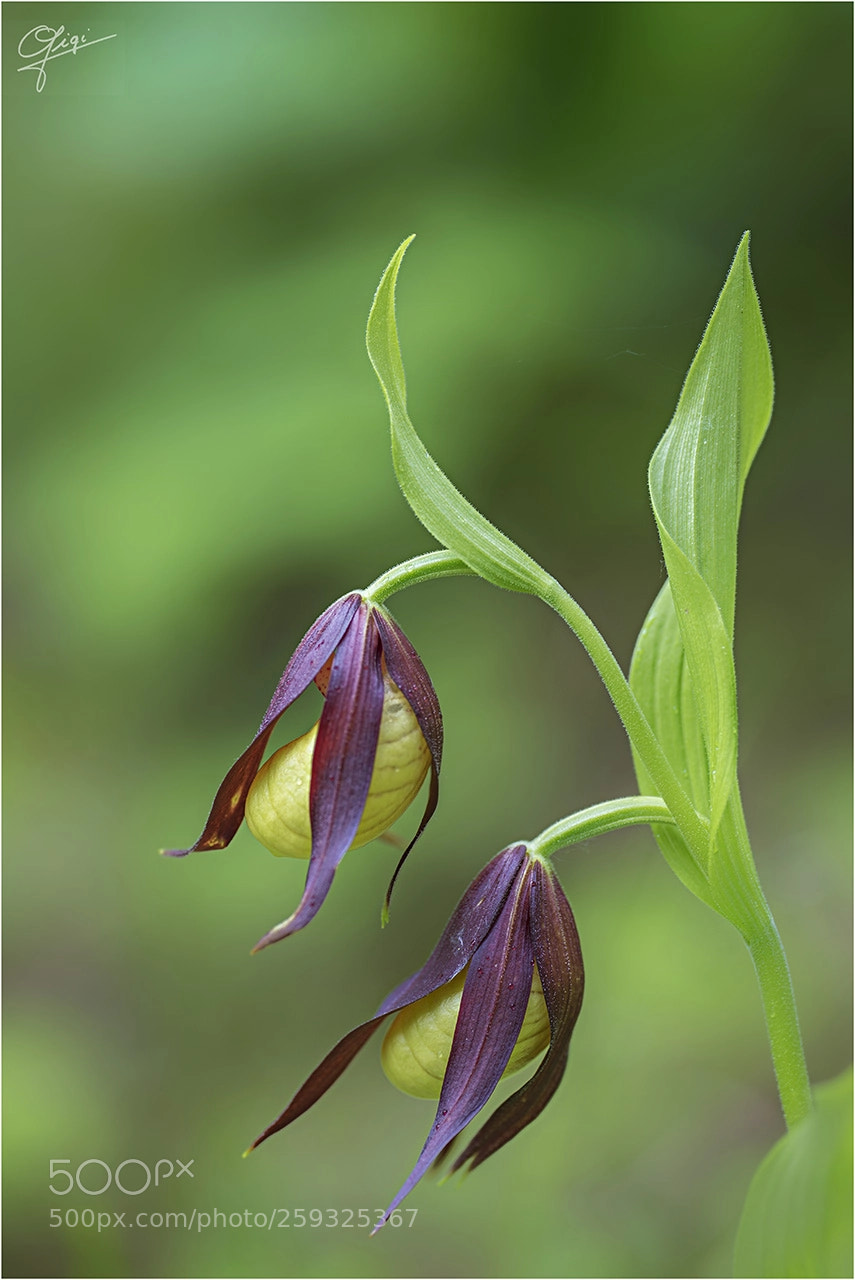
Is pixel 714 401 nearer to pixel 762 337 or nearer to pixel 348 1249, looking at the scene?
pixel 762 337

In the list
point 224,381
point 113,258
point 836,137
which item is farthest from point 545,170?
point 113,258

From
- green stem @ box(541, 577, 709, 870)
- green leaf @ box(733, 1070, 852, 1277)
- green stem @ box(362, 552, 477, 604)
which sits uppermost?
green stem @ box(362, 552, 477, 604)

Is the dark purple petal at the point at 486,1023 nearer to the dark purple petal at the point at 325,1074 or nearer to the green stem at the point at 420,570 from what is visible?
the dark purple petal at the point at 325,1074

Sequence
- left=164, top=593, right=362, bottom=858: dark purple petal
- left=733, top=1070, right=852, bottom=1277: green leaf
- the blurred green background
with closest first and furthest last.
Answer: left=733, top=1070, right=852, bottom=1277: green leaf
left=164, top=593, right=362, bottom=858: dark purple petal
the blurred green background

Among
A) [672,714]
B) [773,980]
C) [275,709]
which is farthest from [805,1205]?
[275,709]

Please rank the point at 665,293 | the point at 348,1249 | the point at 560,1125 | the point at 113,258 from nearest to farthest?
the point at 348,1249, the point at 560,1125, the point at 665,293, the point at 113,258

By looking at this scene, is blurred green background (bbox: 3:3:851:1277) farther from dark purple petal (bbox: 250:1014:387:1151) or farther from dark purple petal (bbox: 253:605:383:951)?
dark purple petal (bbox: 253:605:383:951)
